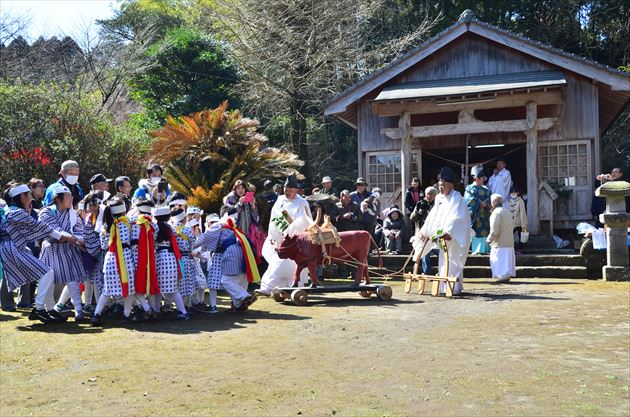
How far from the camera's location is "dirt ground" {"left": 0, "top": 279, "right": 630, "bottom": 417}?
600cm

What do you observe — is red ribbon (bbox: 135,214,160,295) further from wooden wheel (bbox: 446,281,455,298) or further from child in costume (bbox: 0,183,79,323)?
wooden wheel (bbox: 446,281,455,298)

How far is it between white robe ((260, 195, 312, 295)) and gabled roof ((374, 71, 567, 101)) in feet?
21.4

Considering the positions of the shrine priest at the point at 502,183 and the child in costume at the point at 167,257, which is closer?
the child in costume at the point at 167,257

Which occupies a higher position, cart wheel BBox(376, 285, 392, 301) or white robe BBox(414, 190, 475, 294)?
white robe BBox(414, 190, 475, 294)

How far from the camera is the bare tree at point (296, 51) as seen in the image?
27.4 meters

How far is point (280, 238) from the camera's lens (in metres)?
12.5

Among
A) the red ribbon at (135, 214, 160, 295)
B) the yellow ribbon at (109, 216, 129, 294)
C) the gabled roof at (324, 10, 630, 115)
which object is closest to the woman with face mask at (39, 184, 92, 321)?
the yellow ribbon at (109, 216, 129, 294)

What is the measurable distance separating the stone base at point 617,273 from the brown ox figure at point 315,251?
502cm

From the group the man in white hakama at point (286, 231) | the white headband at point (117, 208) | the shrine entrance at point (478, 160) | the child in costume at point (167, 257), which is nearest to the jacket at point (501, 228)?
the man in white hakama at point (286, 231)

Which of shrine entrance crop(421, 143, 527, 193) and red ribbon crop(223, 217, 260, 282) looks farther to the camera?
shrine entrance crop(421, 143, 527, 193)

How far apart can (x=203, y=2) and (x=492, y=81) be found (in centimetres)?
1966

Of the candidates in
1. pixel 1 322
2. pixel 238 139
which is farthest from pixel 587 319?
pixel 238 139

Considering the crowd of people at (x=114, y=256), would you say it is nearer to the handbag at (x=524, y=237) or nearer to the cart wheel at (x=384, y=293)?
the cart wheel at (x=384, y=293)

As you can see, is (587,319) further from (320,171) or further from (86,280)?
(320,171)
